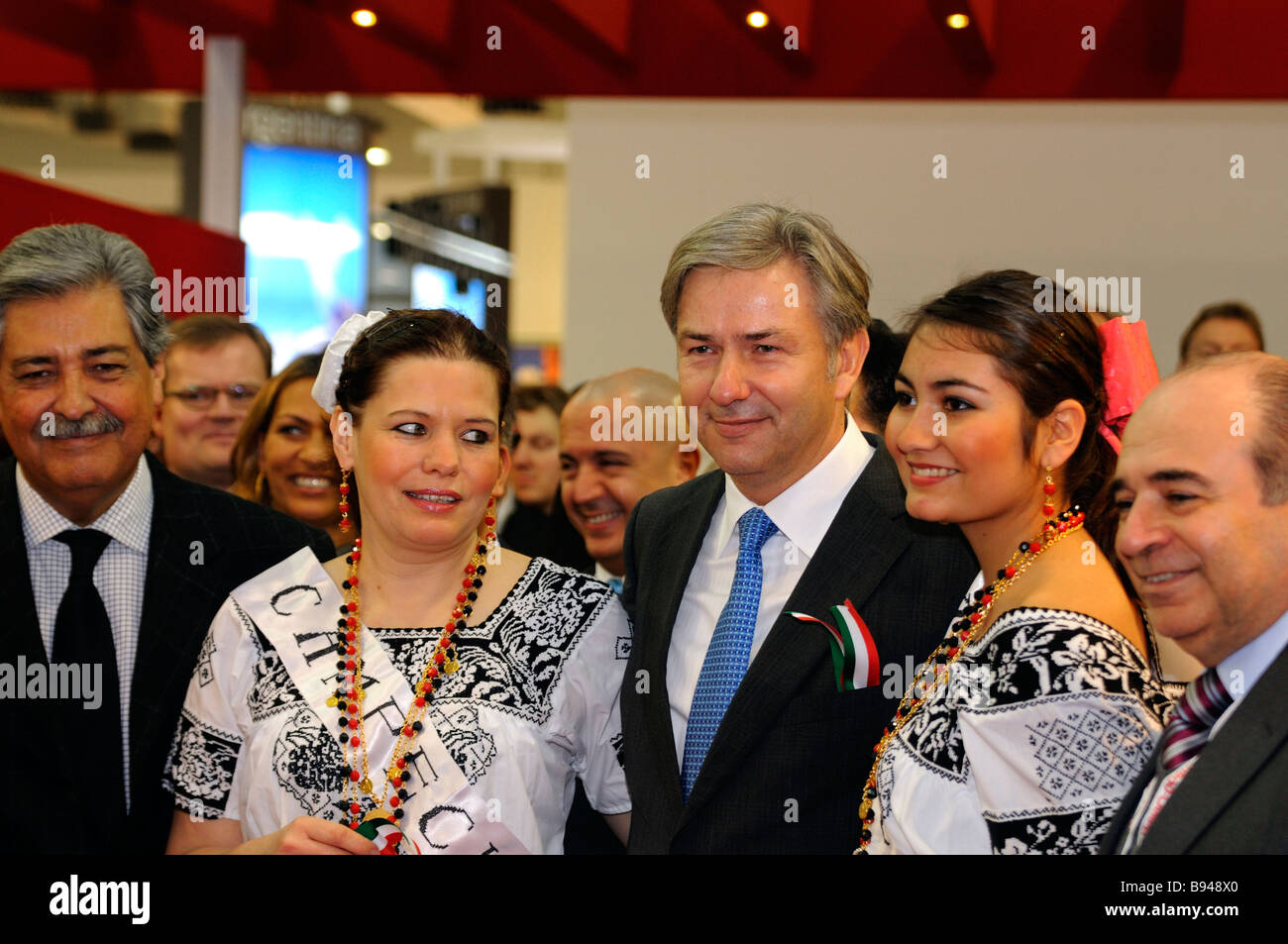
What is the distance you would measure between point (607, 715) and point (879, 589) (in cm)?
49

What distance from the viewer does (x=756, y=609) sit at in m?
2.13

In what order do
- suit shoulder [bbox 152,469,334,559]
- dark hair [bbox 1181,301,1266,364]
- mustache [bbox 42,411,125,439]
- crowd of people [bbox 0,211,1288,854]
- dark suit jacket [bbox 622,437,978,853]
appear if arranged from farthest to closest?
1. dark hair [bbox 1181,301,1266,364]
2. suit shoulder [bbox 152,469,334,559]
3. mustache [bbox 42,411,125,439]
4. dark suit jacket [bbox 622,437,978,853]
5. crowd of people [bbox 0,211,1288,854]

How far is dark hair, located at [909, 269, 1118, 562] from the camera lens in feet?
6.13

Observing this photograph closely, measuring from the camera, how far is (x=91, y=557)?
2.33 m

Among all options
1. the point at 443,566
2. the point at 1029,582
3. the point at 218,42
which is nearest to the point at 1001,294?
the point at 1029,582

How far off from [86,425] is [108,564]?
0.25 m

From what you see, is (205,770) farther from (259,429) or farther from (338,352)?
(259,429)

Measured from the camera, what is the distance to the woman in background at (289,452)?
10.8 ft

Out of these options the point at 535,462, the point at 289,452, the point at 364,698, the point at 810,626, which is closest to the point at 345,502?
the point at 364,698

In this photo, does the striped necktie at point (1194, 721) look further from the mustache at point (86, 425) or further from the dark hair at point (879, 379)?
the mustache at point (86, 425)

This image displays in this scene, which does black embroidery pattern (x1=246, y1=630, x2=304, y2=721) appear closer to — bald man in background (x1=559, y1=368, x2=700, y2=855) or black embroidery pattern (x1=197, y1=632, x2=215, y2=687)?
black embroidery pattern (x1=197, y1=632, x2=215, y2=687)

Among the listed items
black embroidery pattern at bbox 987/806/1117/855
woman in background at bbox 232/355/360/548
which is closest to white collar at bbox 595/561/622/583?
woman in background at bbox 232/355/360/548

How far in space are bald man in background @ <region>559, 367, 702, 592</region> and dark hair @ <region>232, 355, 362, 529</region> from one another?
0.70 m
